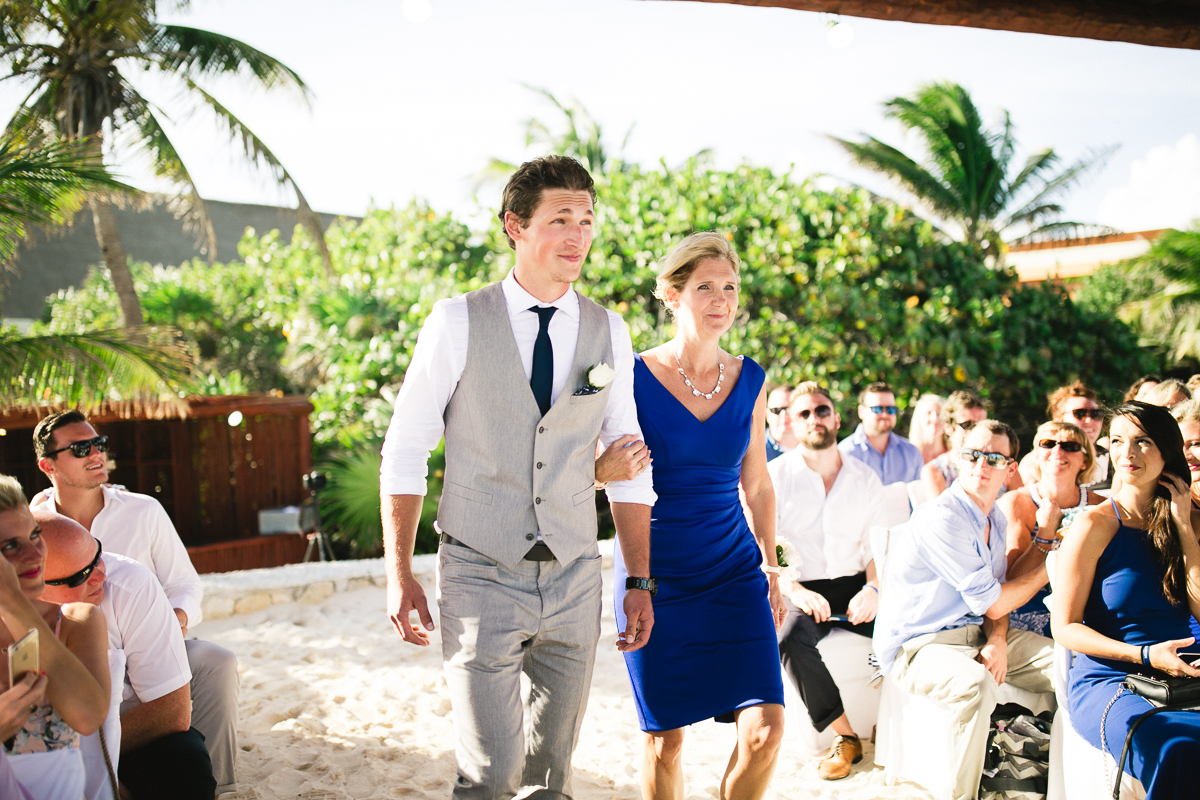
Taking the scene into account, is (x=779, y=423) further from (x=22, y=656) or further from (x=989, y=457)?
(x=22, y=656)

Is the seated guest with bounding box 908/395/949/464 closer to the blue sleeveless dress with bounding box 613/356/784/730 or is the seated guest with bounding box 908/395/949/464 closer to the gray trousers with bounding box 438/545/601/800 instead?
the blue sleeveless dress with bounding box 613/356/784/730

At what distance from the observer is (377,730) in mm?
4410

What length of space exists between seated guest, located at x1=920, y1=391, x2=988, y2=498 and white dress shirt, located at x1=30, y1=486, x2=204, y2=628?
399cm

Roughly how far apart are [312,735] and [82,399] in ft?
11.2

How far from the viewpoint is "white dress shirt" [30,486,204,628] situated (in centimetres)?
359

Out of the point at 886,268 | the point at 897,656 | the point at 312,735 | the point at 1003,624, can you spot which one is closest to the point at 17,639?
the point at 312,735

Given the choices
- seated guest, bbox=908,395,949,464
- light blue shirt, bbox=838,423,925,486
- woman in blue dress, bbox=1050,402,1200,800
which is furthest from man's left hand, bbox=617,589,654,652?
seated guest, bbox=908,395,949,464

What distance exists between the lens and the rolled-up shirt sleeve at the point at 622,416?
2672mm

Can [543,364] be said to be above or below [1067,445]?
above

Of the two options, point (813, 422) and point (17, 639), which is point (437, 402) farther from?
point (813, 422)

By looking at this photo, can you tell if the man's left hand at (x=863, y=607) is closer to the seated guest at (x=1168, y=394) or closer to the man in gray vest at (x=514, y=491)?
the man in gray vest at (x=514, y=491)

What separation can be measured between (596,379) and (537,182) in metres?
0.59

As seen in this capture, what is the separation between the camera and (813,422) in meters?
4.52

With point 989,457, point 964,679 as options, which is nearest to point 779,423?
point 989,457
